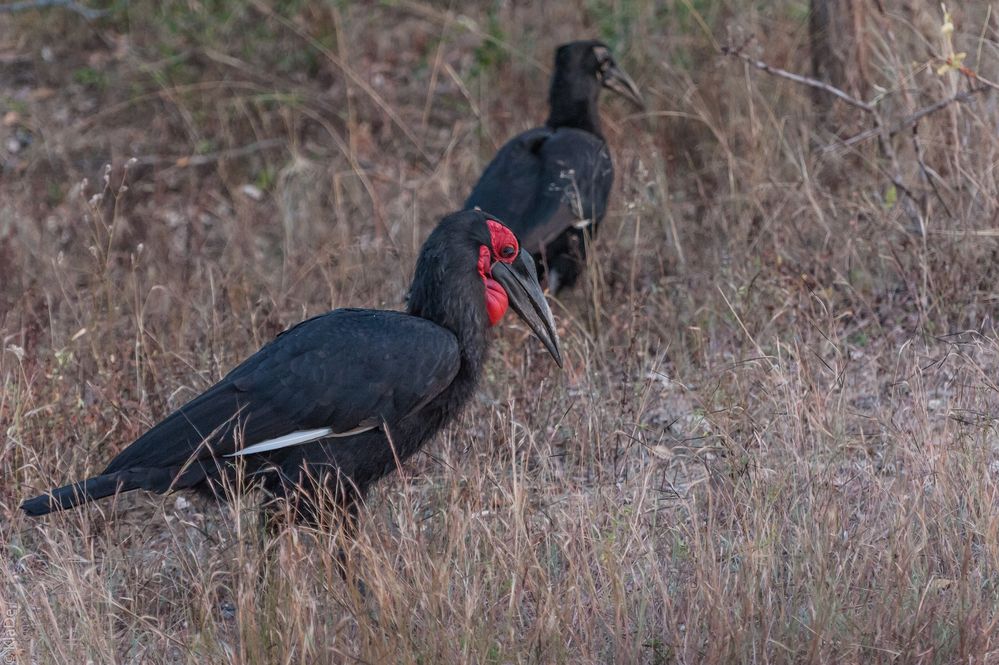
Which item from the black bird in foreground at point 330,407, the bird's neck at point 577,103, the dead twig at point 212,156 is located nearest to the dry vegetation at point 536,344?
the dead twig at point 212,156

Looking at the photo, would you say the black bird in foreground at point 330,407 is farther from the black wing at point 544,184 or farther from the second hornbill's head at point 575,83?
the second hornbill's head at point 575,83

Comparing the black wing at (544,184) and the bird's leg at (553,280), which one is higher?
the black wing at (544,184)

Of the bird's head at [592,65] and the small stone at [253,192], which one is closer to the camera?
the bird's head at [592,65]

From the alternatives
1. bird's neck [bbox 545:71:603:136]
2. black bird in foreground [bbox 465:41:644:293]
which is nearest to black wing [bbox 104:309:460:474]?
black bird in foreground [bbox 465:41:644:293]

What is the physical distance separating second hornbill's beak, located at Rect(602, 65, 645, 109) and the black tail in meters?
3.16

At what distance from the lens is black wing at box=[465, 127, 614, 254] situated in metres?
4.91

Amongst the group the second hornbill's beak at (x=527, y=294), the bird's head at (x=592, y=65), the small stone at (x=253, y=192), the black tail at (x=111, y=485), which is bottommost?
the small stone at (x=253, y=192)

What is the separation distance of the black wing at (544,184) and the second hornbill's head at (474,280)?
1.19m

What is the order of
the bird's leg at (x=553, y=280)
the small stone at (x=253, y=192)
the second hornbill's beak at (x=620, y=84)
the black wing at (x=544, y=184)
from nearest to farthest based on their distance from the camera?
1. the black wing at (x=544, y=184)
2. the bird's leg at (x=553, y=280)
3. the second hornbill's beak at (x=620, y=84)
4. the small stone at (x=253, y=192)

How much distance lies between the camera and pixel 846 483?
3156 millimetres

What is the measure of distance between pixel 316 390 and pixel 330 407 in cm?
6

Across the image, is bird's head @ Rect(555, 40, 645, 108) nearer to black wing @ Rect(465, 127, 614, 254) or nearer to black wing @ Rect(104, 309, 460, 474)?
black wing @ Rect(465, 127, 614, 254)

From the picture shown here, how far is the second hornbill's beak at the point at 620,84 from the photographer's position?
5.62m

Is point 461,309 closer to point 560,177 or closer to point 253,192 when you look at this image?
point 560,177
